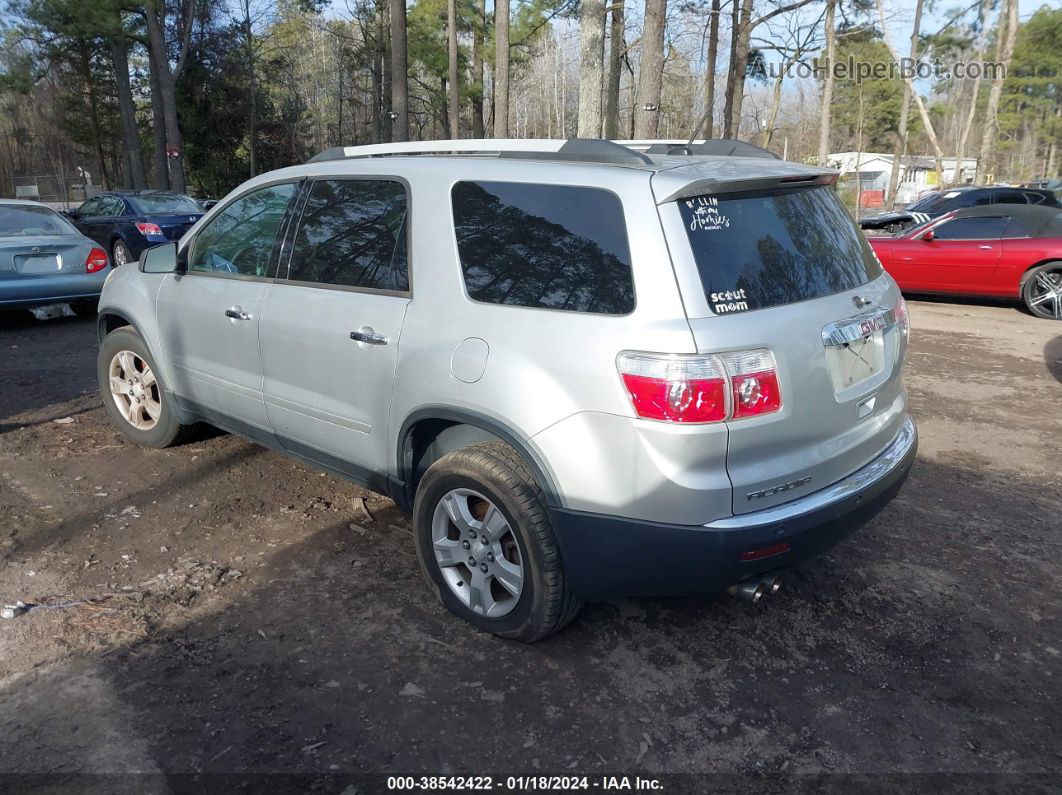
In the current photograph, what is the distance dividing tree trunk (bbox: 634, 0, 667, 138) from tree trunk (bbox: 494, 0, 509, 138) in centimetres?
1119

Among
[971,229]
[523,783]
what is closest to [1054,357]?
[971,229]

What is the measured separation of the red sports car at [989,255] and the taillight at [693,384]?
33.2ft

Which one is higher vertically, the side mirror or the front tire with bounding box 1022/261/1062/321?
the side mirror

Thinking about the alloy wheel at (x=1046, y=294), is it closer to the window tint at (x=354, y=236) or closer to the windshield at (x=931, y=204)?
the windshield at (x=931, y=204)

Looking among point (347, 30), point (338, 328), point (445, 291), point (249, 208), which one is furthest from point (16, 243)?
point (347, 30)

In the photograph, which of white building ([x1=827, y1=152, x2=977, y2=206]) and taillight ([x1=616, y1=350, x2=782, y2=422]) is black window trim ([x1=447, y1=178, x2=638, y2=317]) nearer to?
taillight ([x1=616, y1=350, x2=782, y2=422])

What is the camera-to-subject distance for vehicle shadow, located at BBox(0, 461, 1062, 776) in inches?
106

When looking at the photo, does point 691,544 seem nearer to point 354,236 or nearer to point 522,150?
point 522,150

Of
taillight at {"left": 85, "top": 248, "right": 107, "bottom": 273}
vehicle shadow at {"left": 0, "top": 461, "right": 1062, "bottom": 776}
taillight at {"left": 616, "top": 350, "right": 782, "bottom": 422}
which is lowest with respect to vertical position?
vehicle shadow at {"left": 0, "top": 461, "right": 1062, "bottom": 776}

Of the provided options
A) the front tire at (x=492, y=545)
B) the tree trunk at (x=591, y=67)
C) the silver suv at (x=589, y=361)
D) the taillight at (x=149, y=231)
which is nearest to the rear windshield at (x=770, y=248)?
the silver suv at (x=589, y=361)

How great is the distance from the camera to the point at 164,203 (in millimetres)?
14852

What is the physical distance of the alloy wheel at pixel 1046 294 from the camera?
35.3 ft

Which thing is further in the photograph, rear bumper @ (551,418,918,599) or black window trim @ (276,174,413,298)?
black window trim @ (276,174,413,298)

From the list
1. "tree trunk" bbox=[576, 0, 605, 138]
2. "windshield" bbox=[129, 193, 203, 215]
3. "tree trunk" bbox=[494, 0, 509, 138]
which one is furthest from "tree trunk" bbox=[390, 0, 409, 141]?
"tree trunk" bbox=[576, 0, 605, 138]
